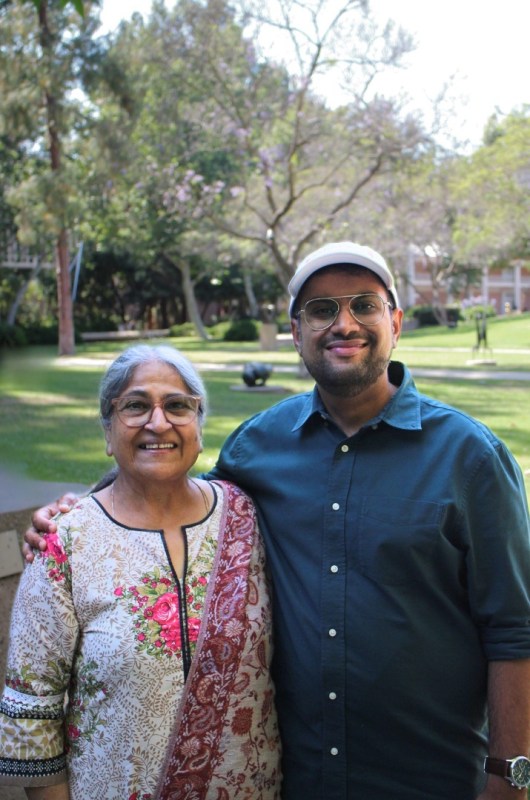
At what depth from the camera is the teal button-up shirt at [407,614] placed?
2.14 meters

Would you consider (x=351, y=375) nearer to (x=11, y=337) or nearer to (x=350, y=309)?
(x=350, y=309)

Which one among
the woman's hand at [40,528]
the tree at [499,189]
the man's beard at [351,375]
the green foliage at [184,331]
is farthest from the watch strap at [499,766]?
the green foliage at [184,331]

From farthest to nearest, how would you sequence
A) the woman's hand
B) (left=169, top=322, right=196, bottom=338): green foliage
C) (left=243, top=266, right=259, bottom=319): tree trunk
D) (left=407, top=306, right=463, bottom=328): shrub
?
1. (left=407, top=306, right=463, bottom=328): shrub
2. (left=243, top=266, right=259, bottom=319): tree trunk
3. (left=169, top=322, right=196, bottom=338): green foliage
4. the woman's hand

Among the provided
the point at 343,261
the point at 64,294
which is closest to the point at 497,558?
the point at 343,261

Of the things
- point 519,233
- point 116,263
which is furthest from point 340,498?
point 116,263

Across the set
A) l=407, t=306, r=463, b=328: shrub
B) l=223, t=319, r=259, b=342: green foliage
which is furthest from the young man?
l=407, t=306, r=463, b=328: shrub

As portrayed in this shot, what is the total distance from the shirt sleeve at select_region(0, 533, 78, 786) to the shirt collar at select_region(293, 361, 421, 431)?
0.76 meters

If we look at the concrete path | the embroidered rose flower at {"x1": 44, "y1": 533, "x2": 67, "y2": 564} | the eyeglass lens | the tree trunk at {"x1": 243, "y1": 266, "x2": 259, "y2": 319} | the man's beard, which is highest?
the tree trunk at {"x1": 243, "y1": 266, "x2": 259, "y2": 319}

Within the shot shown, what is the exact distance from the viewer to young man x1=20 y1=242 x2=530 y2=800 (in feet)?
7.03

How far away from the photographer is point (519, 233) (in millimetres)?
36750

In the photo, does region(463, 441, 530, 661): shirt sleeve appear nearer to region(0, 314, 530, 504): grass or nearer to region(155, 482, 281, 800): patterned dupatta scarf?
region(155, 482, 281, 800): patterned dupatta scarf

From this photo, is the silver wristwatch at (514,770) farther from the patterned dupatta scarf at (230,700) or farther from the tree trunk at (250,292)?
the tree trunk at (250,292)

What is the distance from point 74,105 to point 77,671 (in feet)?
81.5

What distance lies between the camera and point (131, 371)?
2375 millimetres
